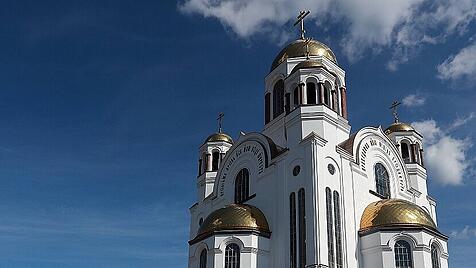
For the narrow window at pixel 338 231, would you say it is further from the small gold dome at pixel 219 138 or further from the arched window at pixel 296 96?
the small gold dome at pixel 219 138

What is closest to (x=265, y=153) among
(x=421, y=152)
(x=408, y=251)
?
(x=408, y=251)

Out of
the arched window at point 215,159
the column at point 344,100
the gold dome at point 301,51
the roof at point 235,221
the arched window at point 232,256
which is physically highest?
the gold dome at point 301,51

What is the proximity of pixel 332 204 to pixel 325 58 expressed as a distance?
9.31 meters

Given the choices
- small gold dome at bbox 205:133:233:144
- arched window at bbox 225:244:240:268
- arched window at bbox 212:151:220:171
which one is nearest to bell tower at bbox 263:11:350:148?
small gold dome at bbox 205:133:233:144

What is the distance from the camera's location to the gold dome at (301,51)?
28.6 meters

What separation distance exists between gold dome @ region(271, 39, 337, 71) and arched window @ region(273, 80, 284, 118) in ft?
4.00

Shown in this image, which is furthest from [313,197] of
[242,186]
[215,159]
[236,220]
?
[215,159]

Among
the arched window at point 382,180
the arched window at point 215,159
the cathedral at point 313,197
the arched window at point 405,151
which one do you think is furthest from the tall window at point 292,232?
the arched window at point 405,151

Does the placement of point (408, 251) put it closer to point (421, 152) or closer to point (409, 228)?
point (409, 228)

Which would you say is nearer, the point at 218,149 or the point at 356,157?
the point at 356,157

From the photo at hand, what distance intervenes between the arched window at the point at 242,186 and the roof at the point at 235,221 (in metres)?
2.24

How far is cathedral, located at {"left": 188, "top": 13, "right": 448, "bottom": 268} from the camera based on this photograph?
843 inches

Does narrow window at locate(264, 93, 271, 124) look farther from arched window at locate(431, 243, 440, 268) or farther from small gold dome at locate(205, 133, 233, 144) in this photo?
arched window at locate(431, 243, 440, 268)

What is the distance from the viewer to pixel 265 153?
81.6 ft
